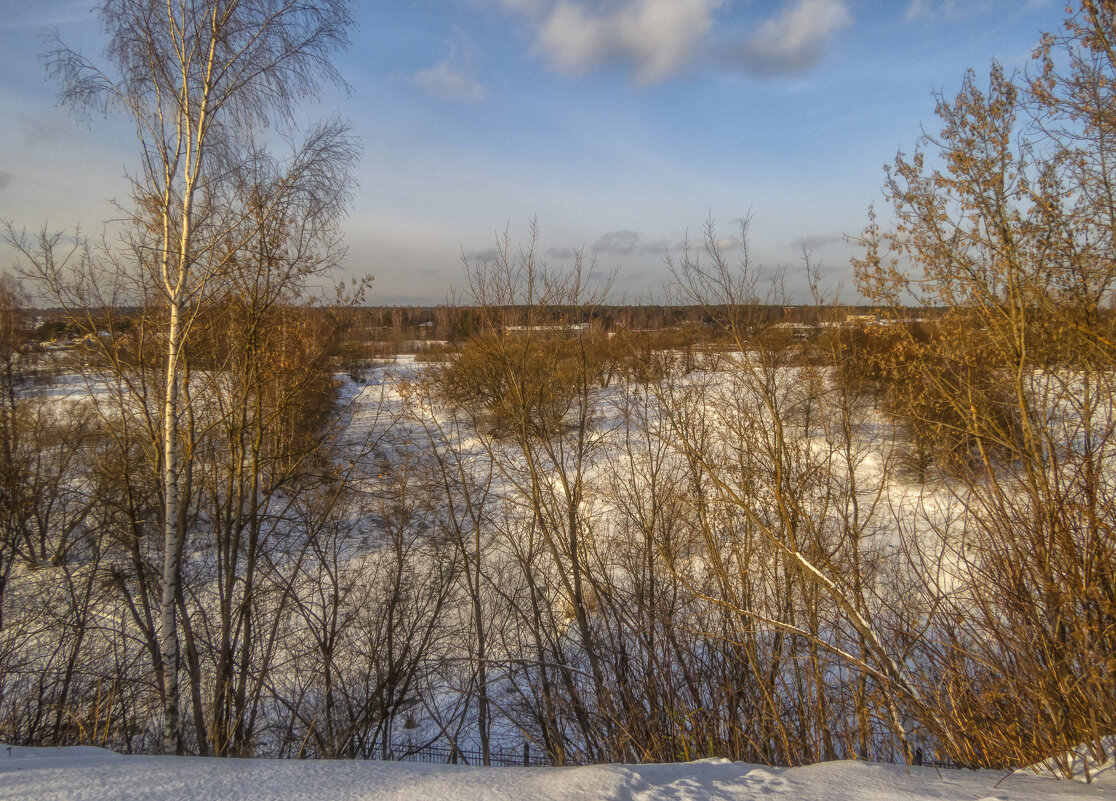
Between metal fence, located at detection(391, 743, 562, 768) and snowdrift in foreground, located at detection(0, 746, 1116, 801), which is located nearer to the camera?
snowdrift in foreground, located at detection(0, 746, 1116, 801)

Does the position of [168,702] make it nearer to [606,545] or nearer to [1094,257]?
[606,545]

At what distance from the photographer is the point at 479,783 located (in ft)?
8.25

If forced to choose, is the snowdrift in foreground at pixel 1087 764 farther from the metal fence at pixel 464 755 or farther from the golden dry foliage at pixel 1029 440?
the metal fence at pixel 464 755

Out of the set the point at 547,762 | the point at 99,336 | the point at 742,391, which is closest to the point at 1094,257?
the point at 742,391

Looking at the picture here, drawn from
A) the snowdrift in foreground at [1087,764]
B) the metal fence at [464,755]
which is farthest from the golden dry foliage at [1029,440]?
the metal fence at [464,755]

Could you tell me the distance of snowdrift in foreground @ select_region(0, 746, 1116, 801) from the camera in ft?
7.79

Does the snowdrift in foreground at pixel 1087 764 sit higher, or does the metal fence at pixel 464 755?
the snowdrift in foreground at pixel 1087 764

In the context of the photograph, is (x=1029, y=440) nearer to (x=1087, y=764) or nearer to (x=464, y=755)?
(x=1087, y=764)

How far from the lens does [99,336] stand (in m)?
6.97

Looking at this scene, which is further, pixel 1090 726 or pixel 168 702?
pixel 168 702

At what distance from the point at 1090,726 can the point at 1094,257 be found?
544 cm

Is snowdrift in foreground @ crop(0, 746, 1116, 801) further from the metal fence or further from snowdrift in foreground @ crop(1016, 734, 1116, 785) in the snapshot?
the metal fence

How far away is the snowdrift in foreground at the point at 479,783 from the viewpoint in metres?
2.37

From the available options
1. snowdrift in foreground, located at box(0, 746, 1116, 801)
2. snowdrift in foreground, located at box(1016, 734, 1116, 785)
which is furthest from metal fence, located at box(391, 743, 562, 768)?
snowdrift in foreground, located at box(1016, 734, 1116, 785)
